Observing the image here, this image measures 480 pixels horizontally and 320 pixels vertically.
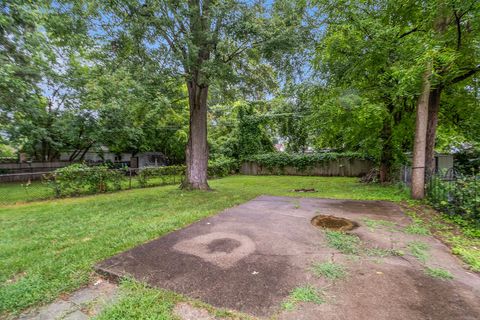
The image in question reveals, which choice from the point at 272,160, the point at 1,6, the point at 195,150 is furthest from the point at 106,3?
the point at 272,160

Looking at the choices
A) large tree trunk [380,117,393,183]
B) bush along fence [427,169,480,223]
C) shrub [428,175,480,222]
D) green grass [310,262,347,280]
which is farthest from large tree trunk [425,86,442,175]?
green grass [310,262,347,280]

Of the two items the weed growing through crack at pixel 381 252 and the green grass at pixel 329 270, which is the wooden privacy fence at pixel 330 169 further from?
the green grass at pixel 329 270

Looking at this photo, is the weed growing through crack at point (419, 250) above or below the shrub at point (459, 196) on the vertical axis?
below

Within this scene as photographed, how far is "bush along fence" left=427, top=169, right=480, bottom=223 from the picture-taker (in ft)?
12.8

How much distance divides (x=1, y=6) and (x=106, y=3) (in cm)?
350

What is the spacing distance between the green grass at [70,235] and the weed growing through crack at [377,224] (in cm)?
266

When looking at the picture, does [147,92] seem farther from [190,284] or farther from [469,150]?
[469,150]

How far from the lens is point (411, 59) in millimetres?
5289

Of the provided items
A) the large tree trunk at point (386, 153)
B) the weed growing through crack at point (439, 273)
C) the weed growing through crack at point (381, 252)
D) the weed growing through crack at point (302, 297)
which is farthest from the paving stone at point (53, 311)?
the large tree trunk at point (386, 153)

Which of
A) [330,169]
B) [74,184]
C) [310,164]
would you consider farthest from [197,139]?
[330,169]

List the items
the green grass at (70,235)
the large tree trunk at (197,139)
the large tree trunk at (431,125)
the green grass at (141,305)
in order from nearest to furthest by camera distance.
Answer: the green grass at (141,305)
the green grass at (70,235)
the large tree trunk at (431,125)
the large tree trunk at (197,139)

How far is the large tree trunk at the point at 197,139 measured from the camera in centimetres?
823

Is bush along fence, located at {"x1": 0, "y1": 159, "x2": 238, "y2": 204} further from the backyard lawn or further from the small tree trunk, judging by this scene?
the small tree trunk

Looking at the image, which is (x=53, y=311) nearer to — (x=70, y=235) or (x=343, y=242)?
(x=70, y=235)
